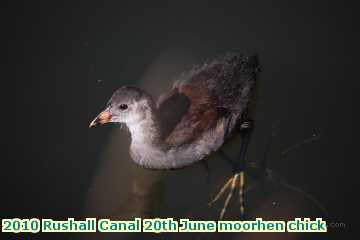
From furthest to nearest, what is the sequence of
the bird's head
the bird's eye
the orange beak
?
the orange beak → the bird's eye → the bird's head

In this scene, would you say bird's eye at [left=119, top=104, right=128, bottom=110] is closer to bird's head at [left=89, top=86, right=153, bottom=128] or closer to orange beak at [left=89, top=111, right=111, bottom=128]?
bird's head at [left=89, top=86, right=153, bottom=128]

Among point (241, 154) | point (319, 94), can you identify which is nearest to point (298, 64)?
point (319, 94)

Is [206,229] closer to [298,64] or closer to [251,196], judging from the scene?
[251,196]

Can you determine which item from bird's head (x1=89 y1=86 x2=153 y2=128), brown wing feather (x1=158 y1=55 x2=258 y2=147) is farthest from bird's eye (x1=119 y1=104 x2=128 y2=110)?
brown wing feather (x1=158 y1=55 x2=258 y2=147)

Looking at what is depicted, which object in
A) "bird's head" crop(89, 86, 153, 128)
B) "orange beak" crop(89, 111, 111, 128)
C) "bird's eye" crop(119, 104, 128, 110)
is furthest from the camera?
"orange beak" crop(89, 111, 111, 128)

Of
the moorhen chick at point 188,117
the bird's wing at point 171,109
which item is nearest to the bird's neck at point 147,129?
the moorhen chick at point 188,117

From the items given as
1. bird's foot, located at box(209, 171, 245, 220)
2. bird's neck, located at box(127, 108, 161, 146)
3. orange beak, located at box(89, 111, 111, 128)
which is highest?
orange beak, located at box(89, 111, 111, 128)
